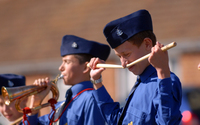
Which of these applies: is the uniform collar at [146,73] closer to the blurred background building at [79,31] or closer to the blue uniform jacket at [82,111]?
the blue uniform jacket at [82,111]

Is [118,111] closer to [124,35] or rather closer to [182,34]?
[124,35]

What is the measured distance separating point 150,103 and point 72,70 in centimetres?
164

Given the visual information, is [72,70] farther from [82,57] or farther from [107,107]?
[107,107]

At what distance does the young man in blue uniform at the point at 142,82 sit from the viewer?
247cm

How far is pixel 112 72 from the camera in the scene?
11.9 meters

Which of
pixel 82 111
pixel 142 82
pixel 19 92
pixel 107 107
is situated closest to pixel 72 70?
pixel 82 111

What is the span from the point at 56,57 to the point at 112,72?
2.50m

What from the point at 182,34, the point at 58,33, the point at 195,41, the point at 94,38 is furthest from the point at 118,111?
the point at 58,33

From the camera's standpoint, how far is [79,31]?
13.4m

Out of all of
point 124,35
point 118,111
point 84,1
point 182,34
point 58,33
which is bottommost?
point 118,111

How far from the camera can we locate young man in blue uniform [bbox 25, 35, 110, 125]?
3849 millimetres

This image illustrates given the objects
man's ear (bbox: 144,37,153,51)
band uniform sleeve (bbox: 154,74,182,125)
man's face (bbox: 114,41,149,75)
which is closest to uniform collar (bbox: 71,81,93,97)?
man's face (bbox: 114,41,149,75)

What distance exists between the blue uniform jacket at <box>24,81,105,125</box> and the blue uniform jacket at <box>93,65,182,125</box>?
→ 1.87ft

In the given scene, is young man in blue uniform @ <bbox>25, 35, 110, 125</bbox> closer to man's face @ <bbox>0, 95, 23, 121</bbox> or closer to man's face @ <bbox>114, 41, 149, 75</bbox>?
man's face @ <bbox>0, 95, 23, 121</bbox>
